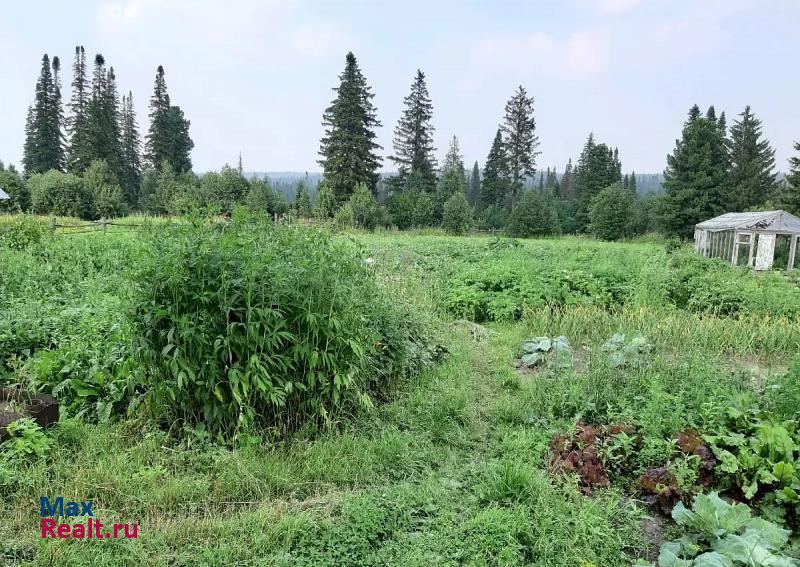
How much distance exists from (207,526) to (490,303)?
5.51 metres

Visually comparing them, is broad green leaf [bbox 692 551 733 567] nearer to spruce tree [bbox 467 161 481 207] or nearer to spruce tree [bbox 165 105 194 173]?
spruce tree [bbox 165 105 194 173]

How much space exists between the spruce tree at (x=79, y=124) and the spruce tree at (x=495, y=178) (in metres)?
35.7

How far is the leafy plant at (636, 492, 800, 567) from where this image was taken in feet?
6.73

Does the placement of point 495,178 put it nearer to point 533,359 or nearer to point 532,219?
point 532,219

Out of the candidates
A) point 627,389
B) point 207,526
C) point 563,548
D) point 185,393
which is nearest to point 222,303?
point 185,393

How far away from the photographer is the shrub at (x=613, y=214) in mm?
33438

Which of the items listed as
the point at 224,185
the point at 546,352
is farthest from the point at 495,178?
the point at 546,352

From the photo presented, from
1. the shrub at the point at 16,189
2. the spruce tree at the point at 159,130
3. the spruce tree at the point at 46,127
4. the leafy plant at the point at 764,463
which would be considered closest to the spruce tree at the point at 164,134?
the spruce tree at the point at 159,130

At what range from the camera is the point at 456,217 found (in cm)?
3067

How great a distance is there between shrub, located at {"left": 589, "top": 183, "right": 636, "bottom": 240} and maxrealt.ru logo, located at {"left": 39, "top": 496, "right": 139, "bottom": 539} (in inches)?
1401

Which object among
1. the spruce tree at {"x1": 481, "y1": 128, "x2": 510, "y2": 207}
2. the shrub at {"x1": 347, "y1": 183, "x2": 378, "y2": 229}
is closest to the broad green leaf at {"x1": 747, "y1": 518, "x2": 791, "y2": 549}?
the shrub at {"x1": 347, "y1": 183, "x2": 378, "y2": 229}

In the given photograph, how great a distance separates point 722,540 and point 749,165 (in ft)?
135

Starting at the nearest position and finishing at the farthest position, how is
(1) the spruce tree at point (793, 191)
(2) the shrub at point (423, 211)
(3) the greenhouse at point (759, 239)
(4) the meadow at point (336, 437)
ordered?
1. (4) the meadow at point (336, 437)
2. (3) the greenhouse at point (759, 239)
3. (1) the spruce tree at point (793, 191)
4. (2) the shrub at point (423, 211)

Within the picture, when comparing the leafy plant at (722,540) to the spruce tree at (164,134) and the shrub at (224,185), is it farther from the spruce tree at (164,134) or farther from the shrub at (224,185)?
the spruce tree at (164,134)
